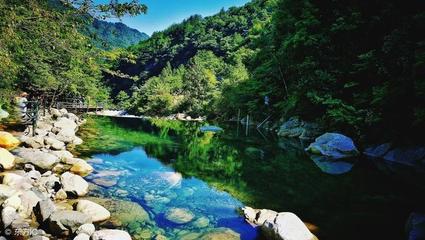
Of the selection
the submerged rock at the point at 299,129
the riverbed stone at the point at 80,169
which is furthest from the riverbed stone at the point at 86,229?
the submerged rock at the point at 299,129

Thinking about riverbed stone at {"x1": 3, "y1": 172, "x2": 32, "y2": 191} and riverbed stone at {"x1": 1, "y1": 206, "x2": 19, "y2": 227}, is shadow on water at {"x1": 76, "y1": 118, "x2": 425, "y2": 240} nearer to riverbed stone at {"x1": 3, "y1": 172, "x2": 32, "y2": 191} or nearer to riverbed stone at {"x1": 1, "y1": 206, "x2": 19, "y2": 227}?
riverbed stone at {"x1": 1, "y1": 206, "x2": 19, "y2": 227}

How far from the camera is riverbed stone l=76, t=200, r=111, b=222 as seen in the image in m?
6.44

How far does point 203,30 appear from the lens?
400 ft

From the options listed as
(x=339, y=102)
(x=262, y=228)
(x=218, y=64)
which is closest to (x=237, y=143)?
(x=339, y=102)

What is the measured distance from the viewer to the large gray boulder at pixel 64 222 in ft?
18.4

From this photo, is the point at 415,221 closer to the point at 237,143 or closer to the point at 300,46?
the point at 237,143

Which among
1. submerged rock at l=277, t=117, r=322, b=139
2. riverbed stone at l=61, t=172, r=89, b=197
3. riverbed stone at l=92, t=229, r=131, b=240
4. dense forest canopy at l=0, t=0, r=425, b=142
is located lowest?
riverbed stone at l=92, t=229, r=131, b=240

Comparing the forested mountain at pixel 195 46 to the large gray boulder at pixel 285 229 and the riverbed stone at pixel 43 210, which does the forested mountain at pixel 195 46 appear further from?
the riverbed stone at pixel 43 210

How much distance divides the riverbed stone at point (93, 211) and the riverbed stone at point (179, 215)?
3.96 feet

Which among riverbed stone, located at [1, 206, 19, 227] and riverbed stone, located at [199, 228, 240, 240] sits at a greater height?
riverbed stone, located at [1, 206, 19, 227]

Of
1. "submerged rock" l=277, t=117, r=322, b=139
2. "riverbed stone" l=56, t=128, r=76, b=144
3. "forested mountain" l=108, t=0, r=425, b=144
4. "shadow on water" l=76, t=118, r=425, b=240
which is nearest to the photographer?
"shadow on water" l=76, t=118, r=425, b=240

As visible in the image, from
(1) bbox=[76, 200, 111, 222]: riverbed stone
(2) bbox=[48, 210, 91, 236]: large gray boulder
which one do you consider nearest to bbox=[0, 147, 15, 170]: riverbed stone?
(1) bbox=[76, 200, 111, 222]: riverbed stone

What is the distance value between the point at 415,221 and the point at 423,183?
16.8 ft

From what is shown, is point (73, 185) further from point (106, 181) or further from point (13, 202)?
point (13, 202)
